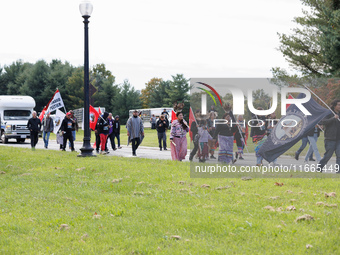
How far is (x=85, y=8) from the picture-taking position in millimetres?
15227

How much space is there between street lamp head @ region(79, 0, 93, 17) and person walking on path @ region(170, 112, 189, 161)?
15.6ft

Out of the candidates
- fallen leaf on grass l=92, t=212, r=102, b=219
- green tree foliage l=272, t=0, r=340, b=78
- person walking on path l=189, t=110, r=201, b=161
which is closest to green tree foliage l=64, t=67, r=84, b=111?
green tree foliage l=272, t=0, r=340, b=78

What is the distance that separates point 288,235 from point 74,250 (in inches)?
99.2

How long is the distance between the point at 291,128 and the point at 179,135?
402cm

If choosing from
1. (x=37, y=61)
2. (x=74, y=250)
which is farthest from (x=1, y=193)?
(x=37, y=61)

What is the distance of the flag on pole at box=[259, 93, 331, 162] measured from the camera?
1091 centimetres

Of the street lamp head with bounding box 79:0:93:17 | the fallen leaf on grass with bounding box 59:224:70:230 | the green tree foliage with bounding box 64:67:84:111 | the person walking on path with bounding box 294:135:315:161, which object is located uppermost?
the green tree foliage with bounding box 64:67:84:111

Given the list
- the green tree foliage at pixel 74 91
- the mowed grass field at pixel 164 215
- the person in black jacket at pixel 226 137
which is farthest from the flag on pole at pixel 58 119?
the green tree foliage at pixel 74 91

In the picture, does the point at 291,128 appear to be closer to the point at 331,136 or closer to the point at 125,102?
the point at 331,136

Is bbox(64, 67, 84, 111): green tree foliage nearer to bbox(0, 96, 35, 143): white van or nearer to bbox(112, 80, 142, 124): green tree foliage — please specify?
bbox(112, 80, 142, 124): green tree foliage

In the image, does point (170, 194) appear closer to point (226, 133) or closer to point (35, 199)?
point (35, 199)

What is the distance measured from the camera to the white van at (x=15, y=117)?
99.5 feet

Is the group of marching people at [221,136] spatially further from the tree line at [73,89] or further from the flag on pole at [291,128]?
the tree line at [73,89]

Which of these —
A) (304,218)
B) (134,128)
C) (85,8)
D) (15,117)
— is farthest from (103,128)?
(304,218)
